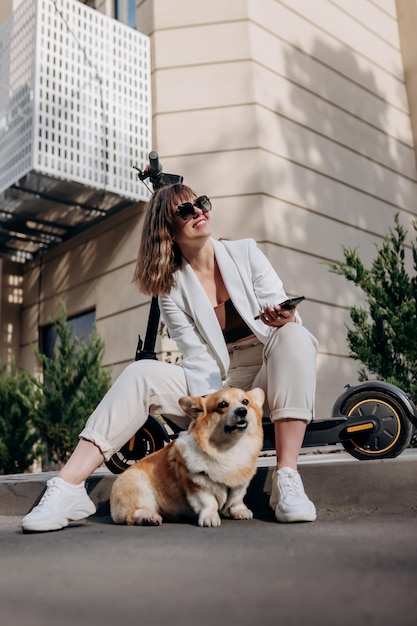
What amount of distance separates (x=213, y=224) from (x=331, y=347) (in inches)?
81.7

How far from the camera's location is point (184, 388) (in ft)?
8.16

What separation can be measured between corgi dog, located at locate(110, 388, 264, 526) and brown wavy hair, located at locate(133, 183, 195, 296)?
70 centimetres

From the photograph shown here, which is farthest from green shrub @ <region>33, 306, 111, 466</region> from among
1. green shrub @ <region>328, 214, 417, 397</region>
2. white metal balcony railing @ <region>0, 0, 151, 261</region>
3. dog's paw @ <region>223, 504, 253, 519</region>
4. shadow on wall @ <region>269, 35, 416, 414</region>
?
dog's paw @ <region>223, 504, 253, 519</region>

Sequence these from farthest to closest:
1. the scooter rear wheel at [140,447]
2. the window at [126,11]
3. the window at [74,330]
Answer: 1. the window at [126,11]
2. the window at [74,330]
3. the scooter rear wheel at [140,447]

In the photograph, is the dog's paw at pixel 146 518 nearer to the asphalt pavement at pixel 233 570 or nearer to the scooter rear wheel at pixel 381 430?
the asphalt pavement at pixel 233 570

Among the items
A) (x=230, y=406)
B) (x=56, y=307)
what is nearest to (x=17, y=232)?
(x=56, y=307)

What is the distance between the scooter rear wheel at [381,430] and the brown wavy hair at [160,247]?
112cm

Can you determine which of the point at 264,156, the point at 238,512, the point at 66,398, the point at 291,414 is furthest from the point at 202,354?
the point at 264,156

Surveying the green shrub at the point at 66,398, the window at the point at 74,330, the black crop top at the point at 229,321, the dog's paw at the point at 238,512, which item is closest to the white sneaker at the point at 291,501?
the dog's paw at the point at 238,512

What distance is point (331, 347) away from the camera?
6.94m

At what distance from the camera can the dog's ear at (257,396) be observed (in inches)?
90.7

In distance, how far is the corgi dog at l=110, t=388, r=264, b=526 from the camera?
219 centimetres

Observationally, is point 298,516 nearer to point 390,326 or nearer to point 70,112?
point 390,326

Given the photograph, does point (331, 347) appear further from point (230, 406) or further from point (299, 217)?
point (230, 406)
